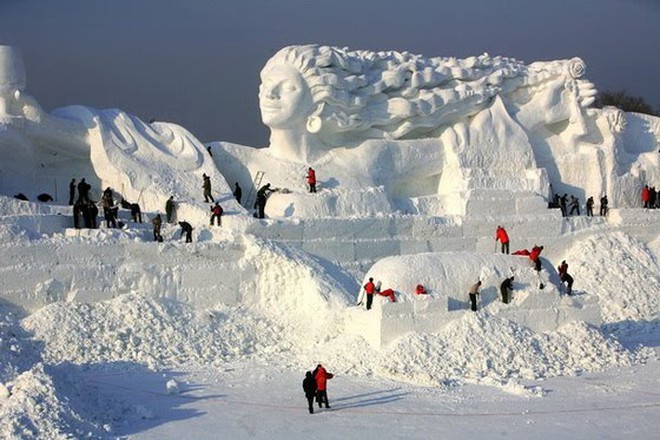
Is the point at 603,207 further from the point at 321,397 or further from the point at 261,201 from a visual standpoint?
the point at 321,397

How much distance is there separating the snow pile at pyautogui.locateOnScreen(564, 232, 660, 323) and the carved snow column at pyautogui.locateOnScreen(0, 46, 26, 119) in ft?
43.0

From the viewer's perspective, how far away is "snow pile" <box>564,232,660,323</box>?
26.3 meters

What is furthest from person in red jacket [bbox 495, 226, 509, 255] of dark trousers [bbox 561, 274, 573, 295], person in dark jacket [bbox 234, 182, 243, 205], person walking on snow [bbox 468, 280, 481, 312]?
person in dark jacket [bbox 234, 182, 243, 205]

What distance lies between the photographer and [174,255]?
2191 centimetres

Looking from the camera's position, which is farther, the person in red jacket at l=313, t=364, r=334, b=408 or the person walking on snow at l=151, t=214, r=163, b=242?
the person walking on snow at l=151, t=214, r=163, b=242

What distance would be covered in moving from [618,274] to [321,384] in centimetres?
1326

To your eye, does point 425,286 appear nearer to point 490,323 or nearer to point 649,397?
point 490,323

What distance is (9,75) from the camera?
2378cm

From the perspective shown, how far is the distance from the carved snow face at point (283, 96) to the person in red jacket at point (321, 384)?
1087 cm

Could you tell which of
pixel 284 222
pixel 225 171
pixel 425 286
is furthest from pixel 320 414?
pixel 225 171

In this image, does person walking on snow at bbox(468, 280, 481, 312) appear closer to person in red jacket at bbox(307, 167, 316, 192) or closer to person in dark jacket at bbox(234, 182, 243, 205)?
person in red jacket at bbox(307, 167, 316, 192)

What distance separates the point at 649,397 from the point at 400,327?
4.22 m

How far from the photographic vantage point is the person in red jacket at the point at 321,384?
16.4 metres

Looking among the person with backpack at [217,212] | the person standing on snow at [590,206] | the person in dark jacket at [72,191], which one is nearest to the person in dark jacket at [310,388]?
the person with backpack at [217,212]
